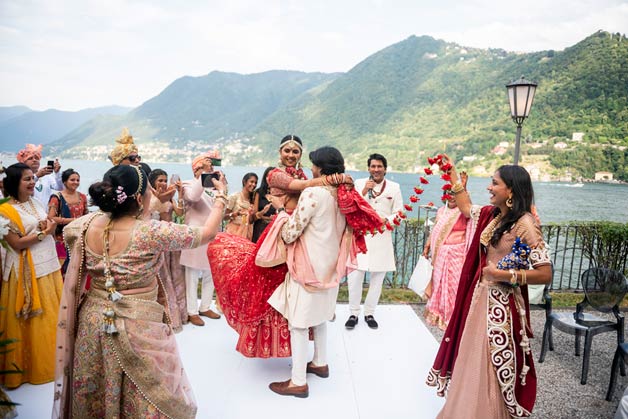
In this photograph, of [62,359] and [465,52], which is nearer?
[62,359]

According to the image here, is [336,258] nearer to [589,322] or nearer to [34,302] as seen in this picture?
[34,302]

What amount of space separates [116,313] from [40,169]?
127 inches

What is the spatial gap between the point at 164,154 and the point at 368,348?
7460 centimetres

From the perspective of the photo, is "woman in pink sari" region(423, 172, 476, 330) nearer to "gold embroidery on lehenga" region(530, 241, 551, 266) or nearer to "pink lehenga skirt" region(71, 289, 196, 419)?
"gold embroidery on lehenga" region(530, 241, 551, 266)

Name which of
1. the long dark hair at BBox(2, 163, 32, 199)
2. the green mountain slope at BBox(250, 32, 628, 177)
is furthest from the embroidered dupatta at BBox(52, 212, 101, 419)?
the green mountain slope at BBox(250, 32, 628, 177)

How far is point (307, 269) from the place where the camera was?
3.18 meters

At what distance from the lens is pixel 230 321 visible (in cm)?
360

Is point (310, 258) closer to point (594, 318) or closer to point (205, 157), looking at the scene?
point (205, 157)

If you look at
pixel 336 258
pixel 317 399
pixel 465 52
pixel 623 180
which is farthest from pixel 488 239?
pixel 465 52

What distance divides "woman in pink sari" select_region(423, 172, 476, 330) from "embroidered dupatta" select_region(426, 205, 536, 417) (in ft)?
4.52

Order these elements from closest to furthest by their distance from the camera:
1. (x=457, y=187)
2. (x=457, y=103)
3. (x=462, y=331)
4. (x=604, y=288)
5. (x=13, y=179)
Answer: (x=462, y=331) < (x=457, y=187) < (x=13, y=179) < (x=604, y=288) < (x=457, y=103)

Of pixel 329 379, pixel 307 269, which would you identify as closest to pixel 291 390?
pixel 329 379

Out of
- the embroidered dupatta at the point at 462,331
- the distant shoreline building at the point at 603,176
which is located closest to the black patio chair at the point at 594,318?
the embroidered dupatta at the point at 462,331

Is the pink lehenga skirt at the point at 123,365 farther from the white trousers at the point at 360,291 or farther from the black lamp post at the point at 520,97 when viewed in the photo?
the black lamp post at the point at 520,97
